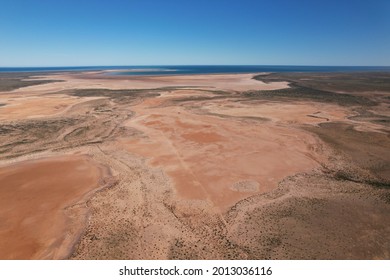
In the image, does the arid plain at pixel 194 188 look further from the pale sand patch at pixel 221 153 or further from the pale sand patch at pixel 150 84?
the pale sand patch at pixel 150 84

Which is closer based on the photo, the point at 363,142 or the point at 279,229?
the point at 279,229

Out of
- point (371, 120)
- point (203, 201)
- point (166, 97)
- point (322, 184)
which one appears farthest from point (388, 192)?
point (166, 97)

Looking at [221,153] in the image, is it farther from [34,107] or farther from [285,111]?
[34,107]

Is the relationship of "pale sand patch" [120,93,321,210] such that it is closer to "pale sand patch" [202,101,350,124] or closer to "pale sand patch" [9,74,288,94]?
"pale sand patch" [202,101,350,124]

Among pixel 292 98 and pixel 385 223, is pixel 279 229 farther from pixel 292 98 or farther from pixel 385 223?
pixel 292 98

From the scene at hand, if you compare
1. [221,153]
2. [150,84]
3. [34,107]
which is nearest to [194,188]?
[221,153]

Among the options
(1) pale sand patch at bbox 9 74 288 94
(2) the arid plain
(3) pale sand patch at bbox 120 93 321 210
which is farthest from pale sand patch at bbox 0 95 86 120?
(1) pale sand patch at bbox 9 74 288 94

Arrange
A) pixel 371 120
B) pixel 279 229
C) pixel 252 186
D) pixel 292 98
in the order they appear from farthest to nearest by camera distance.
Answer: pixel 292 98 → pixel 371 120 → pixel 252 186 → pixel 279 229
